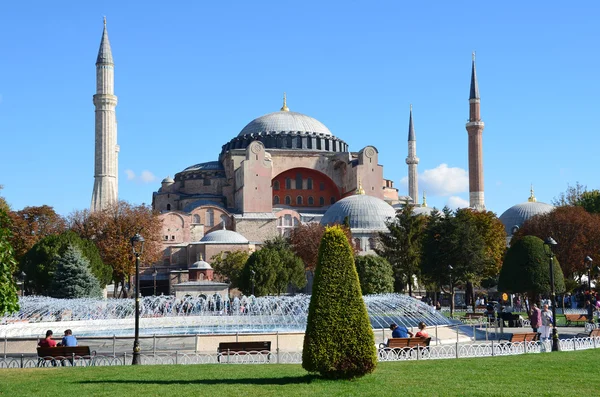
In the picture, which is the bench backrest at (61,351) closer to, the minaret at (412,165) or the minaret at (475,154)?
the minaret at (475,154)

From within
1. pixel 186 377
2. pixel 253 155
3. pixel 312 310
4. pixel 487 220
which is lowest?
pixel 186 377

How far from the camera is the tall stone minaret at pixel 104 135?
169 ft

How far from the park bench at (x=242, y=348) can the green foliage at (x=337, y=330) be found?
3.59 metres

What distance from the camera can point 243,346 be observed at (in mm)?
13711

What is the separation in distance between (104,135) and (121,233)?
48.8 ft

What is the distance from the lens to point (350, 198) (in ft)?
172

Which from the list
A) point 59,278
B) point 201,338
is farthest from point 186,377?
point 59,278

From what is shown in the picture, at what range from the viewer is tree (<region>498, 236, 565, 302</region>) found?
27156mm

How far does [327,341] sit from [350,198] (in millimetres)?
42877

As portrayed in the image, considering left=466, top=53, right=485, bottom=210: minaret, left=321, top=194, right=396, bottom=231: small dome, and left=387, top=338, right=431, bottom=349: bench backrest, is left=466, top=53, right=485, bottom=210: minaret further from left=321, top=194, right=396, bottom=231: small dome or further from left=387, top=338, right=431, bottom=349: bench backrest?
left=387, top=338, right=431, bottom=349: bench backrest

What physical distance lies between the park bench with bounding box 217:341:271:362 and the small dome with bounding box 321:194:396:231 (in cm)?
3525

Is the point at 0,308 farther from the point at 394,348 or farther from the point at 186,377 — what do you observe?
the point at 394,348

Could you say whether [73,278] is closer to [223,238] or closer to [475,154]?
[223,238]

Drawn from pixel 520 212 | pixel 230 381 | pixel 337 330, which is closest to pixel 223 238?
pixel 520 212
